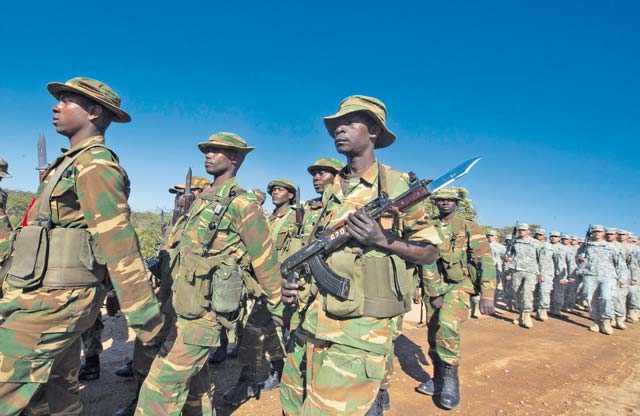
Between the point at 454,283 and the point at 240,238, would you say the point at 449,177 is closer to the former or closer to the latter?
the point at 240,238

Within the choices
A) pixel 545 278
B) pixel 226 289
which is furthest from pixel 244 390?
pixel 545 278

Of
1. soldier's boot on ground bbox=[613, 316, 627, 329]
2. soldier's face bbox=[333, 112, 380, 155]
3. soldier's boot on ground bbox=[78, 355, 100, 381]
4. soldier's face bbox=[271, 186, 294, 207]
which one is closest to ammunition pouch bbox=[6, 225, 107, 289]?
soldier's face bbox=[333, 112, 380, 155]

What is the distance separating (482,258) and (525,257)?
23.6ft

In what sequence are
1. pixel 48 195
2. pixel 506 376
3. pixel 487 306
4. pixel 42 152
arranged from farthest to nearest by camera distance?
pixel 506 376, pixel 487 306, pixel 42 152, pixel 48 195

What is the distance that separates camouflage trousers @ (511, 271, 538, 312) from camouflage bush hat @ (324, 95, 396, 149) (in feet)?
31.0

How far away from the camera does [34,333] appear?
2309mm

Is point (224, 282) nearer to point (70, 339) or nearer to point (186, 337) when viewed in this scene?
point (186, 337)

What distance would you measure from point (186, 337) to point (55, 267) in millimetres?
1126

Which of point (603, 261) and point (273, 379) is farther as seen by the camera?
point (603, 261)

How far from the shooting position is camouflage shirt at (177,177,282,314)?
3340mm

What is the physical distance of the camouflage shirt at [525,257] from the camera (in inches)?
429

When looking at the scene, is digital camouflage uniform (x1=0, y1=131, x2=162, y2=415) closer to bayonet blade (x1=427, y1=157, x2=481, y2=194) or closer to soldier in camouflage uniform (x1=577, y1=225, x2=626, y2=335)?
bayonet blade (x1=427, y1=157, x2=481, y2=194)

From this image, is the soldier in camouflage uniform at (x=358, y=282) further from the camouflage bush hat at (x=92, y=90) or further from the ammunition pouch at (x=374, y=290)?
the camouflage bush hat at (x=92, y=90)

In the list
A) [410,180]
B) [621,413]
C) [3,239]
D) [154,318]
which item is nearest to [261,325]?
[154,318]
